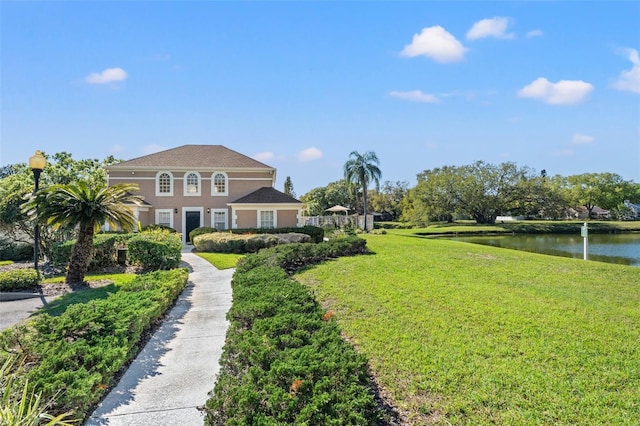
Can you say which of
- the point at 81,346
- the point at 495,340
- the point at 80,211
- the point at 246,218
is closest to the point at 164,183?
the point at 246,218

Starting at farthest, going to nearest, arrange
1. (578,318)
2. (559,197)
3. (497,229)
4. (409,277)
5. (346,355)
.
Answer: (559,197), (497,229), (409,277), (578,318), (346,355)

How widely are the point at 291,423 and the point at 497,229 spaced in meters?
47.8

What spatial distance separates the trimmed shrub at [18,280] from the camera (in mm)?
10195

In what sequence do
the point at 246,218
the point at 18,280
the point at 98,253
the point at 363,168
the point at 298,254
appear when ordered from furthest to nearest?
the point at 363,168
the point at 246,218
the point at 98,253
the point at 298,254
the point at 18,280

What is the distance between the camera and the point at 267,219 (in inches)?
944

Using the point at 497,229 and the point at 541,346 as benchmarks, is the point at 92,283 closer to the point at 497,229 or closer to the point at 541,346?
the point at 541,346

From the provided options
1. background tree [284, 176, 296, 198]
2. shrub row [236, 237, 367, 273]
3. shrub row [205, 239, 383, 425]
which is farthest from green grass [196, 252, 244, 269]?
background tree [284, 176, 296, 198]

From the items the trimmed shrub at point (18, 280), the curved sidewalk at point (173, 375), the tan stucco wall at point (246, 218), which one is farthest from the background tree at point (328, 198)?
the curved sidewalk at point (173, 375)

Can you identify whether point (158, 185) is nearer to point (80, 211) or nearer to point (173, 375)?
point (80, 211)

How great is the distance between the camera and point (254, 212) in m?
23.8

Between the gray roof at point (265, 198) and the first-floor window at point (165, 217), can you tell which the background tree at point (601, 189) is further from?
the first-floor window at point (165, 217)

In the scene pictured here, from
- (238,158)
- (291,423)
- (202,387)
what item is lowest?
(202,387)

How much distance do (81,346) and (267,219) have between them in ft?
63.7

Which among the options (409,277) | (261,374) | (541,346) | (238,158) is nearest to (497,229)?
(238,158)
